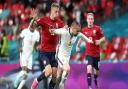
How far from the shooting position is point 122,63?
18.7 m

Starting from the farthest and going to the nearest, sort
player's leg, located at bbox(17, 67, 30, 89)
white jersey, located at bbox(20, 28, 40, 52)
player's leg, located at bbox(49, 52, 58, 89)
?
white jersey, located at bbox(20, 28, 40, 52)
player's leg, located at bbox(17, 67, 30, 89)
player's leg, located at bbox(49, 52, 58, 89)

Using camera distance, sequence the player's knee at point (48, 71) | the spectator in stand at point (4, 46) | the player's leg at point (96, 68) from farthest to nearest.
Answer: the spectator in stand at point (4, 46), the player's leg at point (96, 68), the player's knee at point (48, 71)

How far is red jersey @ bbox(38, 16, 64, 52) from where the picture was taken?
16312 mm

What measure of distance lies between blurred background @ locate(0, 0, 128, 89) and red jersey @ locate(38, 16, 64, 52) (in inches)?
106

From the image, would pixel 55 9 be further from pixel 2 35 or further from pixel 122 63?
pixel 2 35

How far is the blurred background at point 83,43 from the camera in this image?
18906 mm

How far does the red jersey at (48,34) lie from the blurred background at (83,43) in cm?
270

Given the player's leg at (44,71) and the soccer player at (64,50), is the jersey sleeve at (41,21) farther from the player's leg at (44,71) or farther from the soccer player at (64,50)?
the player's leg at (44,71)

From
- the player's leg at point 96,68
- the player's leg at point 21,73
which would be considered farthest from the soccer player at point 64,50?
the player's leg at point 21,73

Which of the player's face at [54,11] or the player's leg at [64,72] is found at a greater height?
the player's face at [54,11]

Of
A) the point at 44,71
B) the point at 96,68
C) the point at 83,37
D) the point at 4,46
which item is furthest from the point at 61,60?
the point at 4,46

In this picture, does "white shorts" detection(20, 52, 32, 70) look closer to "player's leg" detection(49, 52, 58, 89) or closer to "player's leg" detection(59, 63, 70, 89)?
"player's leg" detection(49, 52, 58, 89)

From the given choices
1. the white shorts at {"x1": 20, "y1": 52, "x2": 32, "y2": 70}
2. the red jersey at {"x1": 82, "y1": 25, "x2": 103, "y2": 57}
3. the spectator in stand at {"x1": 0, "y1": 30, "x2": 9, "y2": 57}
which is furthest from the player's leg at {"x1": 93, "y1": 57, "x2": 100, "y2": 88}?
the spectator in stand at {"x1": 0, "y1": 30, "x2": 9, "y2": 57}

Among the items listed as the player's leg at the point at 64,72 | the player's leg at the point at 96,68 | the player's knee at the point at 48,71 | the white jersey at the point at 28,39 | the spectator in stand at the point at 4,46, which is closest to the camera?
the player's knee at the point at 48,71
